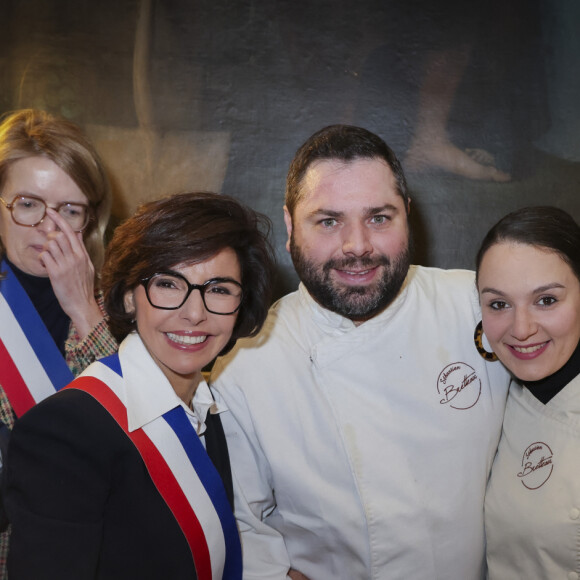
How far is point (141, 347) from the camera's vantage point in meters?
1.50

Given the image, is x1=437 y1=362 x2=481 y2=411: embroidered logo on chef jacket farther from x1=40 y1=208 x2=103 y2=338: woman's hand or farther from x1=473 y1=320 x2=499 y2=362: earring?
x1=40 y1=208 x2=103 y2=338: woman's hand

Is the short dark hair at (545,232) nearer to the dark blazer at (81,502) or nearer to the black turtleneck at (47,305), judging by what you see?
the dark blazer at (81,502)

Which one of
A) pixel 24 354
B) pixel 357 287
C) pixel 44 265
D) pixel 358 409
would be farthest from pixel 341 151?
pixel 24 354

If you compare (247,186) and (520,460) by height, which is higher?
(247,186)

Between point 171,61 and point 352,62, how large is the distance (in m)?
0.73

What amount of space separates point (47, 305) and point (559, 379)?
1.50m

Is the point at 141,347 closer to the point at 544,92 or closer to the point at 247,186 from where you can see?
the point at 247,186

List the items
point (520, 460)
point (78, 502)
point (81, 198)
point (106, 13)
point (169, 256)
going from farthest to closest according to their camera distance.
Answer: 1. point (106, 13)
2. point (81, 198)
3. point (520, 460)
4. point (169, 256)
5. point (78, 502)

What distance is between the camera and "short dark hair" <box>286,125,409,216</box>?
1777 mm

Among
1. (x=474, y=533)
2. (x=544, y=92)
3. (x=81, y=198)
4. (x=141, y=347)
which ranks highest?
(x=544, y=92)

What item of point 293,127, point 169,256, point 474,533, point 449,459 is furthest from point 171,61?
point 474,533

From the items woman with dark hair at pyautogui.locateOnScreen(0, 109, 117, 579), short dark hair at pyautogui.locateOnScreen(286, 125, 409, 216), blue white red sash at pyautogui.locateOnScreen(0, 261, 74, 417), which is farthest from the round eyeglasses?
short dark hair at pyautogui.locateOnScreen(286, 125, 409, 216)

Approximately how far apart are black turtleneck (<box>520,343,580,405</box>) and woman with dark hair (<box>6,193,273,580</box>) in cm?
78

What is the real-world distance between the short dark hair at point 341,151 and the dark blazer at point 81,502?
2.86 feet
